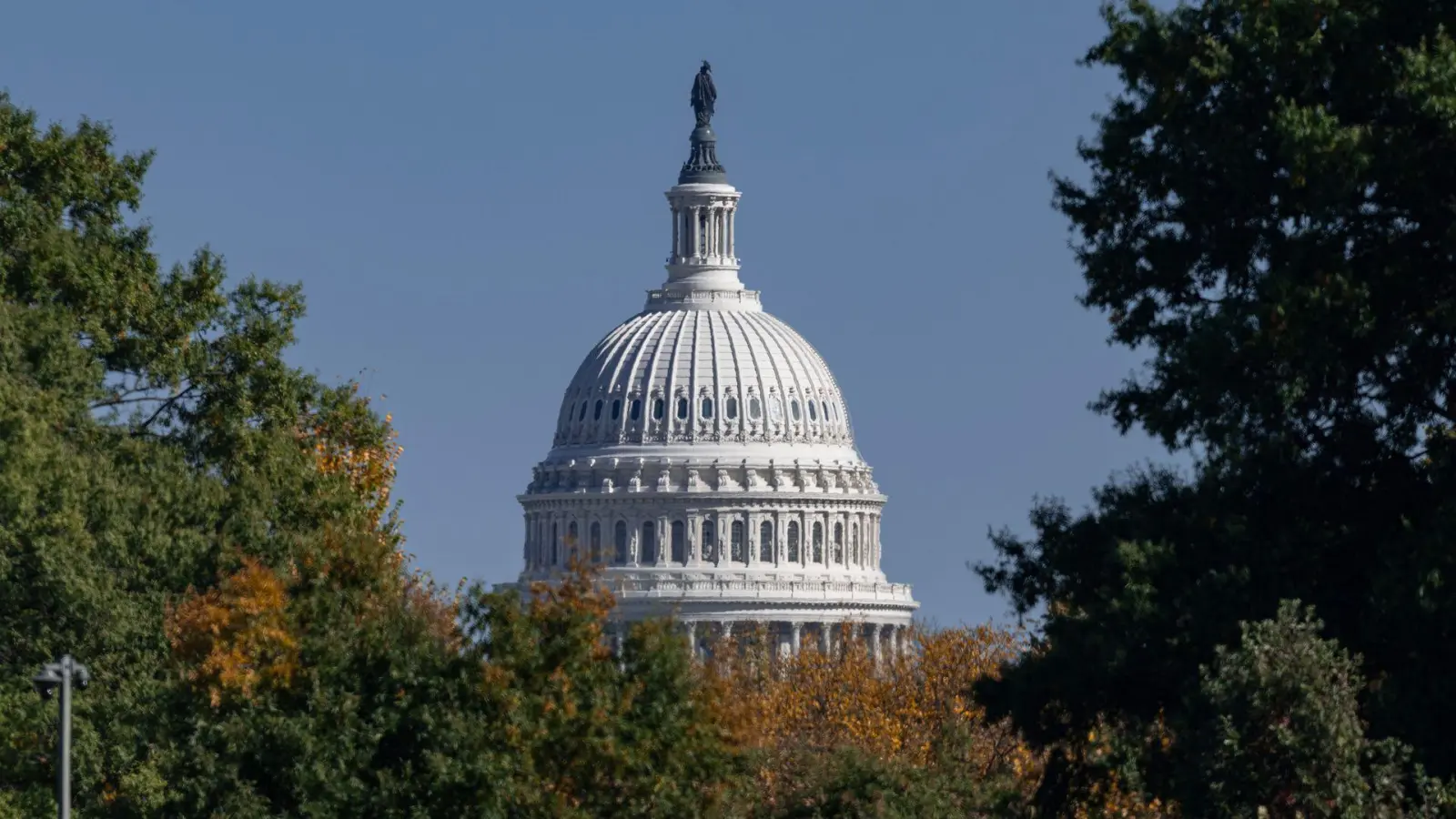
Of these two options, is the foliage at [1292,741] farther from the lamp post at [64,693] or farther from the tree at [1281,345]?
the lamp post at [64,693]

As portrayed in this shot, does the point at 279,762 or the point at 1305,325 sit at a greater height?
the point at 1305,325

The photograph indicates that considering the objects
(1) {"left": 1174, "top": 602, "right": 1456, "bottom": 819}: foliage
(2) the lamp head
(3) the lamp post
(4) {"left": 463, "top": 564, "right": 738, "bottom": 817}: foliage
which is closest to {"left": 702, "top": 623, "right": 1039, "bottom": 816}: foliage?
(4) {"left": 463, "top": 564, "right": 738, "bottom": 817}: foliage

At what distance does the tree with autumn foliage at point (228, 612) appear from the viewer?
48.3m

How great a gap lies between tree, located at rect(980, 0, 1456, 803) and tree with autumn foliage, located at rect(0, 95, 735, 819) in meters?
6.02

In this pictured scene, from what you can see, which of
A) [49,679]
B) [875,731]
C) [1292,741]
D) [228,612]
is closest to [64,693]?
[49,679]

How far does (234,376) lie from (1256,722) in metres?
24.5

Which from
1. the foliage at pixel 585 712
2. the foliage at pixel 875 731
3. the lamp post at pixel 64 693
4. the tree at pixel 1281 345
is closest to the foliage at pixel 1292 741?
the tree at pixel 1281 345

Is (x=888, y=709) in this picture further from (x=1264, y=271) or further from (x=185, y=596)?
(x=1264, y=271)

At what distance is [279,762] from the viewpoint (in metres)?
48.8

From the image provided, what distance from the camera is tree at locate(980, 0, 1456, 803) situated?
41.8 metres

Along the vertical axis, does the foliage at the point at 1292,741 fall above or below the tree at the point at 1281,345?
below

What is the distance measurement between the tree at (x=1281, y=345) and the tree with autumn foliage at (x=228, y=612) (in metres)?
6.02

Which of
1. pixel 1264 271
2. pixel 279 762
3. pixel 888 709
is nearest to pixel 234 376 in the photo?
pixel 279 762

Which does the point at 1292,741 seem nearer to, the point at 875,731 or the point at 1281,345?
the point at 1281,345
